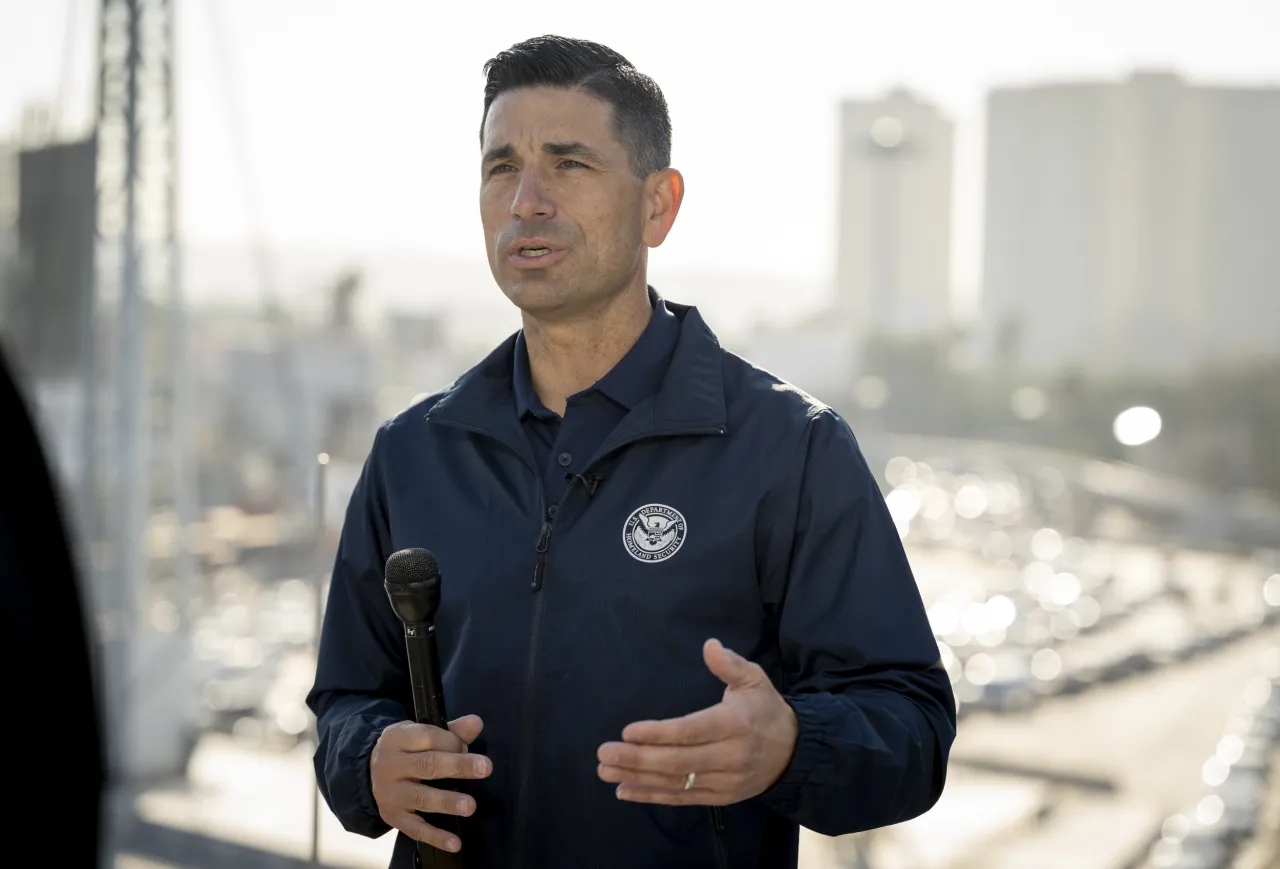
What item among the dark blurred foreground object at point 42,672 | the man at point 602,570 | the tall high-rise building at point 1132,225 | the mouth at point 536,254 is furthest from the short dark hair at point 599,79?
the tall high-rise building at point 1132,225

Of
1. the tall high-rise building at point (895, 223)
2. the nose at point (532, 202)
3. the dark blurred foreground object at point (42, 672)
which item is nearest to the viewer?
the dark blurred foreground object at point (42, 672)

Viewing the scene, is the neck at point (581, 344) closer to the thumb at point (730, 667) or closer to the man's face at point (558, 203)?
the man's face at point (558, 203)

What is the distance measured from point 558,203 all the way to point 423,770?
532mm

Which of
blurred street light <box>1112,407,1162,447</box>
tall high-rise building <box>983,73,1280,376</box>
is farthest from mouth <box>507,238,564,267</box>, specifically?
tall high-rise building <box>983,73,1280,376</box>

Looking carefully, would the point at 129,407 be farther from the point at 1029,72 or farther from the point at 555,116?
the point at 1029,72

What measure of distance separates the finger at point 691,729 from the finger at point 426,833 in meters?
0.24

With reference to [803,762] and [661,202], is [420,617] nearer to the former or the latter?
[803,762]

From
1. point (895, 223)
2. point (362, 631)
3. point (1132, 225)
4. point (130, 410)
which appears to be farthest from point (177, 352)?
point (1132, 225)

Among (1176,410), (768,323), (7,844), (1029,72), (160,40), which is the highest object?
(1029,72)

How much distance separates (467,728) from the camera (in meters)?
1.09

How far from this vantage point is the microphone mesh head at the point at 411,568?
110 cm

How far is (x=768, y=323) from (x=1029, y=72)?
14.4 m

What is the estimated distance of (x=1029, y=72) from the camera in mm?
37719

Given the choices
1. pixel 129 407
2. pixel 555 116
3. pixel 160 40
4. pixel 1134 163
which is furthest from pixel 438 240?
pixel 555 116
